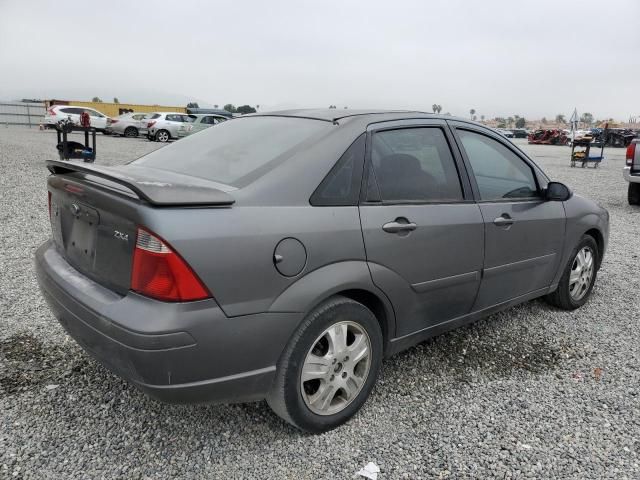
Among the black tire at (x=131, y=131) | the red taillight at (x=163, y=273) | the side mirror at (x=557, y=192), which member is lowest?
the black tire at (x=131, y=131)

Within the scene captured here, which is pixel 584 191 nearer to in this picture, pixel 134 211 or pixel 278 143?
pixel 278 143

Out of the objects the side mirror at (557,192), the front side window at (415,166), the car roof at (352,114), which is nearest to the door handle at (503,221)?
the front side window at (415,166)

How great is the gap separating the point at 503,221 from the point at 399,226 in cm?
102

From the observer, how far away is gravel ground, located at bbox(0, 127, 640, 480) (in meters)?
2.39

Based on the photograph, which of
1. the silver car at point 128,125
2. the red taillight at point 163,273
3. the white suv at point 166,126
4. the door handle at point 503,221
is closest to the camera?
the red taillight at point 163,273

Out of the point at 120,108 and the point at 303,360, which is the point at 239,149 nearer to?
the point at 303,360

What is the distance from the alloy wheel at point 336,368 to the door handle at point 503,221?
49.3 inches

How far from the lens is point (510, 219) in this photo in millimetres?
3424

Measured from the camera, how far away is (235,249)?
2121mm

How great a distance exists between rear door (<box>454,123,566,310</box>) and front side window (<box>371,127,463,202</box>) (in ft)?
0.63

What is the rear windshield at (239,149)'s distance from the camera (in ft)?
8.39

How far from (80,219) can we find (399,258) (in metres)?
1.60

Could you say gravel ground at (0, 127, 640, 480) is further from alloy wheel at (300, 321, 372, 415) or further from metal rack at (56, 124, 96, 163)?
metal rack at (56, 124, 96, 163)

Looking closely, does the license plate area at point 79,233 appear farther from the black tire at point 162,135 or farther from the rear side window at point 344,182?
the black tire at point 162,135
